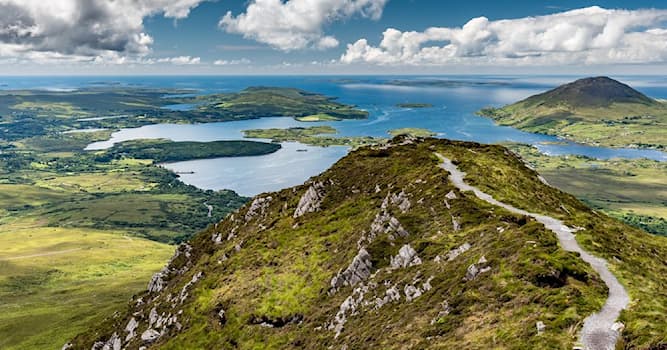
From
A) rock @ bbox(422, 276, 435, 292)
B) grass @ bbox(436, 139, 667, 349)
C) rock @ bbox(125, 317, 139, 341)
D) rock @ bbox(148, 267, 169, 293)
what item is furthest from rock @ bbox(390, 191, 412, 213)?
rock @ bbox(148, 267, 169, 293)

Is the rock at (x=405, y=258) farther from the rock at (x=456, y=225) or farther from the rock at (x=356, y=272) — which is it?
the rock at (x=456, y=225)

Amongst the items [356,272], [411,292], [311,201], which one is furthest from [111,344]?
[411,292]

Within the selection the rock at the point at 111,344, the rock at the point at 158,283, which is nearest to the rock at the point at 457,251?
the rock at the point at 111,344

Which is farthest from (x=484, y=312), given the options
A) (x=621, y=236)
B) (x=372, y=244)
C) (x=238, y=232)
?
(x=238, y=232)

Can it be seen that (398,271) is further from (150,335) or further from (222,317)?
(150,335)

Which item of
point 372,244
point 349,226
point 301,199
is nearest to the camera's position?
point 372,244

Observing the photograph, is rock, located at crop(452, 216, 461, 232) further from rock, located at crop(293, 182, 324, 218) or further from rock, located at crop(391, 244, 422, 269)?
rock, located at crop(293, 182, 324, 218)

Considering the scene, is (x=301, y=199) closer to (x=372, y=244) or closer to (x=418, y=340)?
(x=372, y=244)
